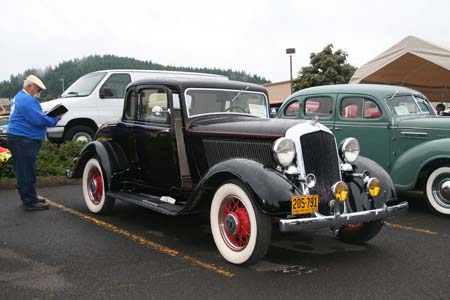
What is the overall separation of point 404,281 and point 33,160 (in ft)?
15.5

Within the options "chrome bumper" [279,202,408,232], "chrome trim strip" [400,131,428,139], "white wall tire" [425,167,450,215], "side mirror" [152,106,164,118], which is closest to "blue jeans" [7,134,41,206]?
"side mirror" [152,106,164,118]

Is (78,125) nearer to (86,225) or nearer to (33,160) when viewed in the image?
(33,160)

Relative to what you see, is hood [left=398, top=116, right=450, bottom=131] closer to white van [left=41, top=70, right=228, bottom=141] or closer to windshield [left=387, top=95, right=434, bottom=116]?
windshield [left=387, top=95, right=434, bottom=116]

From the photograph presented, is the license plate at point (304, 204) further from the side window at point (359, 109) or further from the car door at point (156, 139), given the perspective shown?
the side window at point (359, 109)

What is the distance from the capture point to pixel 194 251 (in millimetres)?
4387

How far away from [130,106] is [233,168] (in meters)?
2.32

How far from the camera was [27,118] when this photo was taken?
19.2 ft

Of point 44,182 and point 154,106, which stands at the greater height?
point 154,106

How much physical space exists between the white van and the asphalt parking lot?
4.08 metres

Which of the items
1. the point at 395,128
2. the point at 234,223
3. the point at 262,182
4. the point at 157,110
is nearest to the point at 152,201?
the point at 157,110

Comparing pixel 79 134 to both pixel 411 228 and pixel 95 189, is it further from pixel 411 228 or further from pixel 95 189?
pixel 411 228

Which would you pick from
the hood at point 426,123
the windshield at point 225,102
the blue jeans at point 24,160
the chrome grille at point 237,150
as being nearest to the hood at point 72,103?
the blue jeans at point 24,160

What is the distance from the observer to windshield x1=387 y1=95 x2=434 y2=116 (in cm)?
673

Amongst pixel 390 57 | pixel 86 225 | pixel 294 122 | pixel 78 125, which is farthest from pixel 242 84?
pixel 390 57
